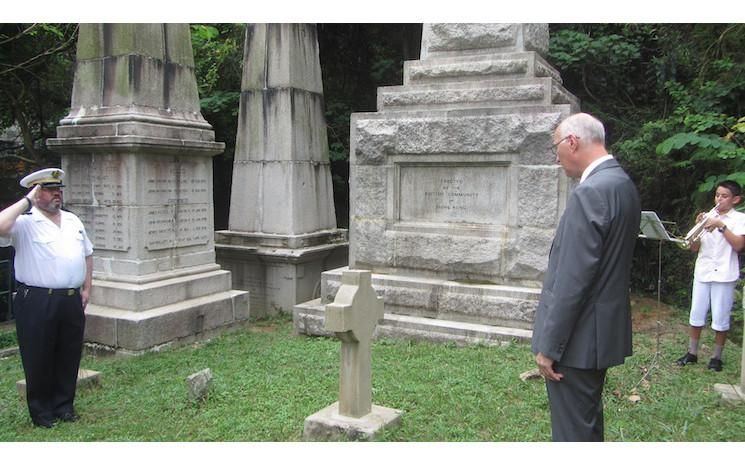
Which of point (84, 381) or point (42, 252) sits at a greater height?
point (42, 252)

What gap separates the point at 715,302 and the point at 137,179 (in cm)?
579

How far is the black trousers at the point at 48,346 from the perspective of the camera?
443 cm

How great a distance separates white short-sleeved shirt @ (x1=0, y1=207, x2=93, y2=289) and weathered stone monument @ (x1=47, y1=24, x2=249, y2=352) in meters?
1.74

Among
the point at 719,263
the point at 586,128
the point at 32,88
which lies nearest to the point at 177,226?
Answer: the point at 586,128

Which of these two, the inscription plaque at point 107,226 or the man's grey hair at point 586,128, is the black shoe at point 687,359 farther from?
the inscription plaque at point 107,226

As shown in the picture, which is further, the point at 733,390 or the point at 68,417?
the point at 733,390

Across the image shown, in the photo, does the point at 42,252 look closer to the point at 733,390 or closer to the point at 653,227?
the point at 653,227

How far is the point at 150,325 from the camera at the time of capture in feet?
20.5

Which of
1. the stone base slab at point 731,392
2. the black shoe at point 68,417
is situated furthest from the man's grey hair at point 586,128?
the black shoe at point 68,417

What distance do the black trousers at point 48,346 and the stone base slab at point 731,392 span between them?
16.3 feet

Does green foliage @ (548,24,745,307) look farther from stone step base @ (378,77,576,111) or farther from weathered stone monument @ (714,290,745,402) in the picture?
weathered stone monument @ (714,290,745,402)

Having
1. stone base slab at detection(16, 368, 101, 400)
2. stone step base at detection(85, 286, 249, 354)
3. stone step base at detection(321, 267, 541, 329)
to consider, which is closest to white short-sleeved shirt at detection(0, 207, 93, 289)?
stone base slab at detection(16, 368, 101, 400)

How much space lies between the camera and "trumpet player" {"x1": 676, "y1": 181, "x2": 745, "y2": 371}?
5.57m

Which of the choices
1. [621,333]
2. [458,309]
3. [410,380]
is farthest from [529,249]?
[621,333]
